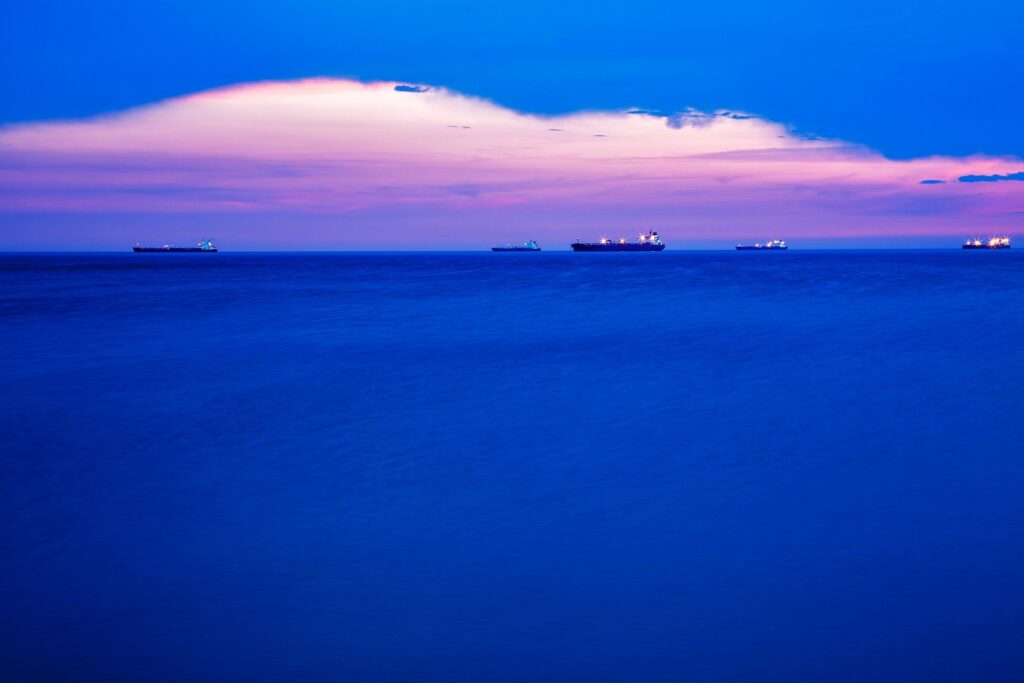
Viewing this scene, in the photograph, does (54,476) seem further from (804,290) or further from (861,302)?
(804,290)

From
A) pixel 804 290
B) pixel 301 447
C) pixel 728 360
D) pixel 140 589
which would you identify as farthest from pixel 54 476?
pixel 804 290

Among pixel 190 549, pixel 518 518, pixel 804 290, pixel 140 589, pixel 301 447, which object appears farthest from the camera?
pixel 804 290

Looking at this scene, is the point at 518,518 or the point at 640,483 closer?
the point at 518,518

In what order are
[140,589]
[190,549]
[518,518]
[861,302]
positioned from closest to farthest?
[140,589], [190,549], [518,518], [861,302]

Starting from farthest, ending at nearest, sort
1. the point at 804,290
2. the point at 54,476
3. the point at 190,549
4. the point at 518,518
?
the point at 804,290
the point at 54,476
the point at 518,518
the point at 190,549

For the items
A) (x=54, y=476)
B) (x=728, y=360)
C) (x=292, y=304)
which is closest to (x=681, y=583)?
(x=54, y=476)

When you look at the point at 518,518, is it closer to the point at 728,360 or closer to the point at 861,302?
the point at 728,360
